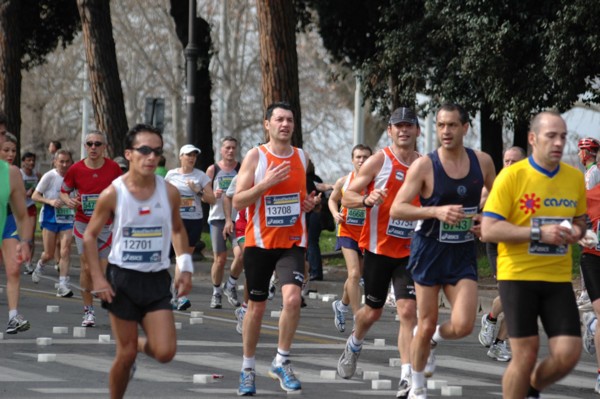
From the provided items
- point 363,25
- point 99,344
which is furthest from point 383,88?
point 99,344

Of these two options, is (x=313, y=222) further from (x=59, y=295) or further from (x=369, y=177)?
(x=369, y=177)

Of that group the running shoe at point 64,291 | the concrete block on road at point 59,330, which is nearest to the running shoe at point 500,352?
the concrete block on road at point 59,330

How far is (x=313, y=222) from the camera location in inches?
771

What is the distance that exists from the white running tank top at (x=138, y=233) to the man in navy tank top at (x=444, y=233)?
1.56 metres

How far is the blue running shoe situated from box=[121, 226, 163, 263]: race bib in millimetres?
1606

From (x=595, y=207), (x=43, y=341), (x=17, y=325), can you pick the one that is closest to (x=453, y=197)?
(x=595, y=207)

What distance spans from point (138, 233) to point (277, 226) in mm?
1920

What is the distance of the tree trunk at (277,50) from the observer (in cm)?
A: 2122

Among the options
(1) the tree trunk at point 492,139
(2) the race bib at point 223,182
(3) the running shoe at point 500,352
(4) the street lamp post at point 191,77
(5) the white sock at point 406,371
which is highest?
(4) the street lamp post at point 191,77

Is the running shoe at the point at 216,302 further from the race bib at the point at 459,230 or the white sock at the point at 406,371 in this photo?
the race bib at the point at 459,230

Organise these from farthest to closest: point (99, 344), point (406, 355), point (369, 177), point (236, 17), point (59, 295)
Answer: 1. point (236, 17)
2. point (59, 295)
3. point (99, 344)
4. point (369, 177)
5. point (406, 355)

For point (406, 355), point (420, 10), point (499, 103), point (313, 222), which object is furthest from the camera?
point (420, 10)

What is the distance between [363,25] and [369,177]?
17.8 meters

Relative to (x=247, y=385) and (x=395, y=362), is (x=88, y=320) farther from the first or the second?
(x=247, y=385)
